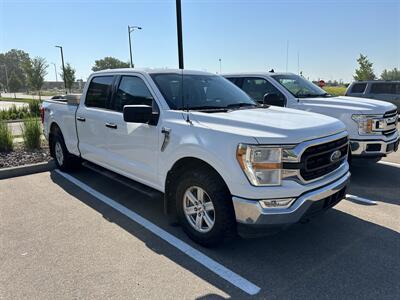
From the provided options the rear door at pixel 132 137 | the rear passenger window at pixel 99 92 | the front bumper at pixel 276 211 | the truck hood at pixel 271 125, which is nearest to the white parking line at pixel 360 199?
the truck hood at pixel 271 125

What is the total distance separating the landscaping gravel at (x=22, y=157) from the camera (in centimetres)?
702

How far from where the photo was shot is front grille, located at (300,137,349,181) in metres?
3.22

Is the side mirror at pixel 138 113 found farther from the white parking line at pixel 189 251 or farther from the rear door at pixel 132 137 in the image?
the white parking line at pixel 189 251

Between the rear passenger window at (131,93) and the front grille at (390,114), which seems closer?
the rear passenger window at (131,93)

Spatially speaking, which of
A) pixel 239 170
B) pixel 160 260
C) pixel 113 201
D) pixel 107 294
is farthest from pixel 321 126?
pixel 113 201

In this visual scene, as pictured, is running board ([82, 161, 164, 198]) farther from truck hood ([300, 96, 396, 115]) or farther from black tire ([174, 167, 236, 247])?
truck hood ([300, 96, 396, 115])

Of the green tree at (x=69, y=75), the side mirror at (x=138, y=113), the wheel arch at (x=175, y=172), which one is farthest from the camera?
the green tree at (x=69, y=75)

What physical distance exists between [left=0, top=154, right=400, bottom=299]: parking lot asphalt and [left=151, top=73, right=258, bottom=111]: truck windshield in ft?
5.05

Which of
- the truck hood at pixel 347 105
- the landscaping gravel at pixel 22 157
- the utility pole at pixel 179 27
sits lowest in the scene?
the landscaping gravel at pixel 22 157

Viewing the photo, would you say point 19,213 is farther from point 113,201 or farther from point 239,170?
point 239,170

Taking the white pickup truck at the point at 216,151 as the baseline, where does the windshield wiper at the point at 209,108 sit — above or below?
above

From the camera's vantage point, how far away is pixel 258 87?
743 cm

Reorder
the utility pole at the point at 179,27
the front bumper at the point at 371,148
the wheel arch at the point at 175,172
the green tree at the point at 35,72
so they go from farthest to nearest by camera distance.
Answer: the green tree at the point at 35,72, the utility pole at the point at 179,27, the front bumper at the point at 371,148, the wheel arch at the point at 175,172

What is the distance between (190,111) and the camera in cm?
386
